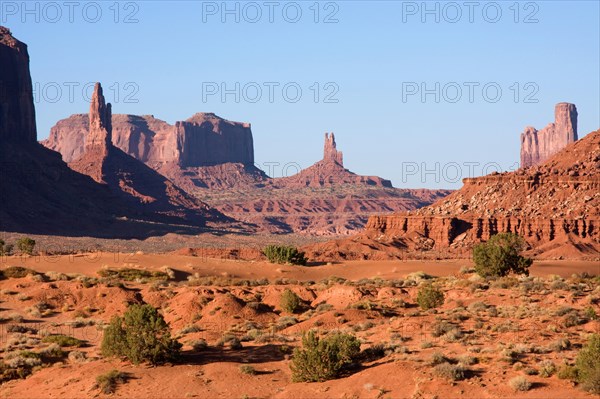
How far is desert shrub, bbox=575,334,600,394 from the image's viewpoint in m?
25.1

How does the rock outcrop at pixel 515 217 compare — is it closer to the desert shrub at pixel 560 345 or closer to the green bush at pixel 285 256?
the green bush at pixel 285 256

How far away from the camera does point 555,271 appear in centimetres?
→ 6606

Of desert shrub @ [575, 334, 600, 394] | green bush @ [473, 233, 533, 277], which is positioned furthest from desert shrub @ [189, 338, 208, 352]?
green bush @ [473, 233, 533, 277]

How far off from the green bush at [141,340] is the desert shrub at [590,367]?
12.4 m

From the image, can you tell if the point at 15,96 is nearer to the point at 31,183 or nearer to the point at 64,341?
the point at 31,183

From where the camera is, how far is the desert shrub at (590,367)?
2514cm

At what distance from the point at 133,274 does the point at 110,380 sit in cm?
2755

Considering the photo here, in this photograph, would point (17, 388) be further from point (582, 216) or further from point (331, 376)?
point (582, 216)

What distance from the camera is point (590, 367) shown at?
25875mm

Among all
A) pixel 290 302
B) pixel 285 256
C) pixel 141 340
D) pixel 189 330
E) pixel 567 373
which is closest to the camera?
pixel 567 373

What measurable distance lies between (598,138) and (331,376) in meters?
85.9

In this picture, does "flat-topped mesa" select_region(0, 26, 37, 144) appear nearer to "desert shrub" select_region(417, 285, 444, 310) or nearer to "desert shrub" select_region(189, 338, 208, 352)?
"desert shrub" select_region(417, 285, 444, 310)

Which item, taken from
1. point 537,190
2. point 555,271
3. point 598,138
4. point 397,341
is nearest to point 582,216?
point 537,190

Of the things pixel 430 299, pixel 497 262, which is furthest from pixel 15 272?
pixel 497 262
